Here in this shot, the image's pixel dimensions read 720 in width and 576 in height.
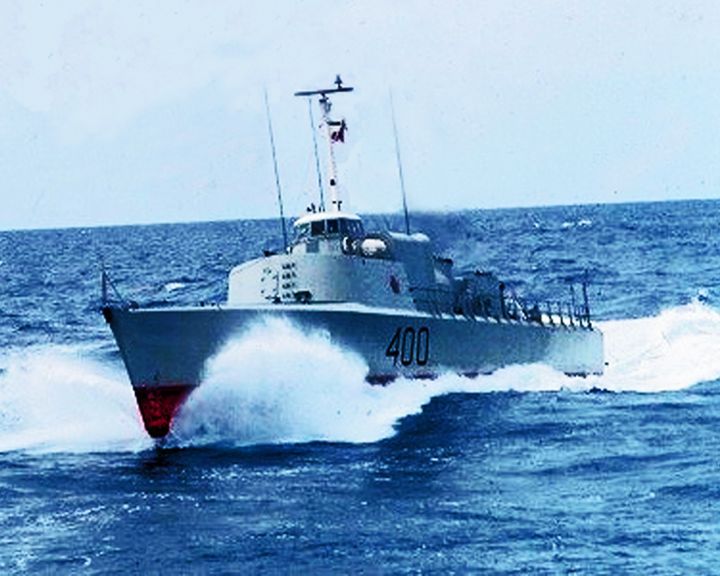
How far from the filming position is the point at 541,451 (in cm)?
2275

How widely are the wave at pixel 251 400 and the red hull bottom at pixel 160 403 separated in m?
0.21

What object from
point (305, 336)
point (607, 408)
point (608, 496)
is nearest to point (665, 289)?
point (607, 408)

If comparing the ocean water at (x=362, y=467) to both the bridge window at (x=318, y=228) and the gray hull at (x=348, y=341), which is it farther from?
the bridge window at (x=318, y=228)

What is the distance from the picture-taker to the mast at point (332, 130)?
3053 centimetres

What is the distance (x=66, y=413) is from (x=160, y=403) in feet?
12.5

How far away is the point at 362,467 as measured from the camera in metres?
21.8

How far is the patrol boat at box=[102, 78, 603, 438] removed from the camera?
24.6 m

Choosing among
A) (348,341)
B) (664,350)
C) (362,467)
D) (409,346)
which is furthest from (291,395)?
(664,350)

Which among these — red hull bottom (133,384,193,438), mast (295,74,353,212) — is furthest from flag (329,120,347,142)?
red hull bottom (133,384,193,438)

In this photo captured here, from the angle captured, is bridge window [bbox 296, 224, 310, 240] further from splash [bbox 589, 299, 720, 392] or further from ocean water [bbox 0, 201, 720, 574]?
splash [bbox 589, 299, 720, 392]

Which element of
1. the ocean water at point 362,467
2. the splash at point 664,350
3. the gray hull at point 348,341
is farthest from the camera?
the splash at point 664,350

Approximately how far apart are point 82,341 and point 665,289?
89.4 feet

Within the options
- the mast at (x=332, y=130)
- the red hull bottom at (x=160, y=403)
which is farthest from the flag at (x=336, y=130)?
the red hull bottom at (x=160, y=403)

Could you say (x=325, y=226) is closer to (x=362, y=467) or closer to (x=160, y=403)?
(x=160, y=403)
